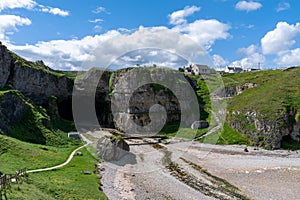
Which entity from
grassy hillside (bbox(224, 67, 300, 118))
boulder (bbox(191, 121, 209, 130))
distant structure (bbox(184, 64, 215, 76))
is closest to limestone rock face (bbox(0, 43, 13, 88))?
boulder (bbox(191, 121, 209, 130))

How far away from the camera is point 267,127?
69.8 meters

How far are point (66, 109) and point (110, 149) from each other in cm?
5632

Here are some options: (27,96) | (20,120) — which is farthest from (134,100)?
(20,120)

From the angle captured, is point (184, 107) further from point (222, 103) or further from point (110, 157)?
point (110, 157)

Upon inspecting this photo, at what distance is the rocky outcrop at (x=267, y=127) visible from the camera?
67.7 m

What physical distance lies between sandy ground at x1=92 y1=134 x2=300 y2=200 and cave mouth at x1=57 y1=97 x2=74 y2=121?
4452 centimetres

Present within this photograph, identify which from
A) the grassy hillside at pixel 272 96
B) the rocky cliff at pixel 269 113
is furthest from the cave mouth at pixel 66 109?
the grassy hillside at pixel 272 96

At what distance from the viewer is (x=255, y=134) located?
70812 millimetres

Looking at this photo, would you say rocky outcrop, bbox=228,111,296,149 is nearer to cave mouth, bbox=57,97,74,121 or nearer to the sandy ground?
the sandy ground

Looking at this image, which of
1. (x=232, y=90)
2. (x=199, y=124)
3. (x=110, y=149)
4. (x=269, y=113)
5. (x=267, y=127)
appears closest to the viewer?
(x=110, y=149)

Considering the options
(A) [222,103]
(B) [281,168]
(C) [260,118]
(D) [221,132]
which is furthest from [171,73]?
(B) [281,168]

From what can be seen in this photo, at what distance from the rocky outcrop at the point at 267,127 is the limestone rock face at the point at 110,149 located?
36.1 meters

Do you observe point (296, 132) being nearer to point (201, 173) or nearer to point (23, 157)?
point (201, 173)

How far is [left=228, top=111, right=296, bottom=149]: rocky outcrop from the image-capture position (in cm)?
6769
